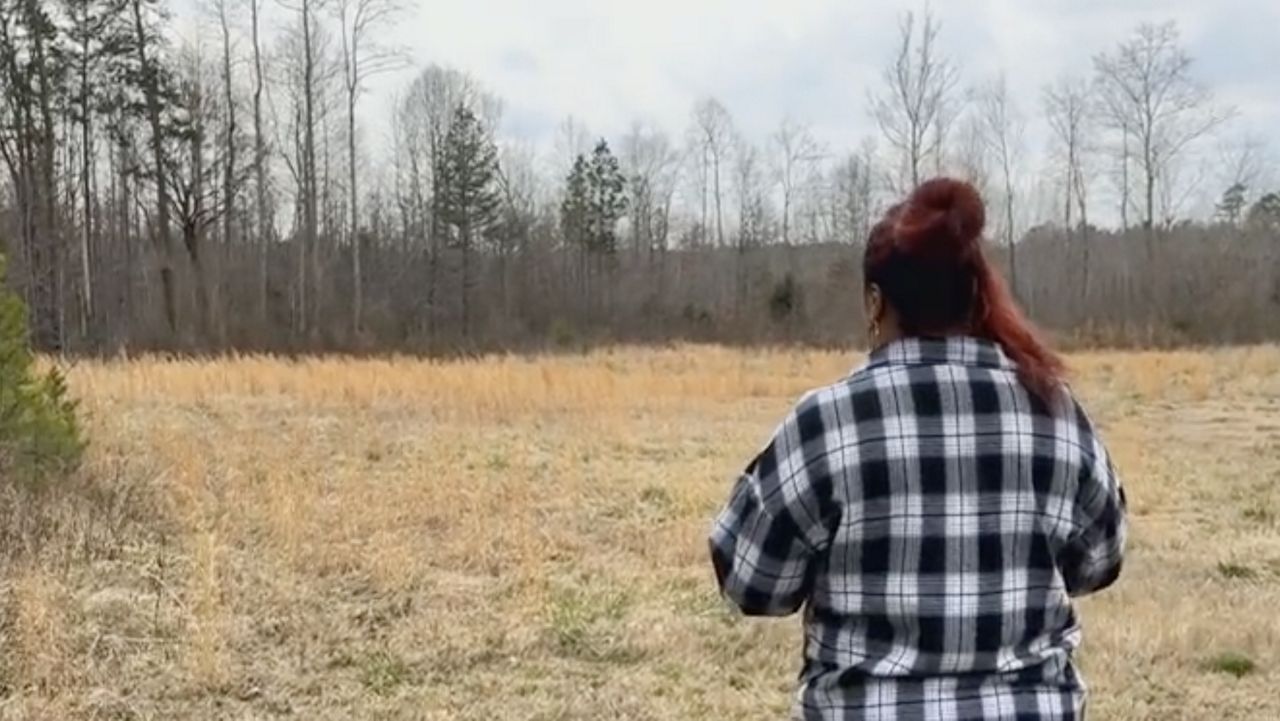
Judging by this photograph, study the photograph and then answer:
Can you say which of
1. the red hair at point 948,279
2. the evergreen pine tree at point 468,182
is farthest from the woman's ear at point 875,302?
the evergreen pine tree at point 468,182

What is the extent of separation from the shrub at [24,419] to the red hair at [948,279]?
224 inches

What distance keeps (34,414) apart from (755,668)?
4.17 metres

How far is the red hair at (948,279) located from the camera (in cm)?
147

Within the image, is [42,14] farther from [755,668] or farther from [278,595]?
[755,668]

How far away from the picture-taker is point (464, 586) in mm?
5633

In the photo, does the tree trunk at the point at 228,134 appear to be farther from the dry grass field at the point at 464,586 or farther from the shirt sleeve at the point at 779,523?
the shirt sleeve at the point at 779,523

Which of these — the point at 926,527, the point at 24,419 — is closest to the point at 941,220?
the point at 926,527

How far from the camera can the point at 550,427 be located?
12.8 meters

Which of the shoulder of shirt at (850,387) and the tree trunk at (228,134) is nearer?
the shoulder of shirt at (850,387)

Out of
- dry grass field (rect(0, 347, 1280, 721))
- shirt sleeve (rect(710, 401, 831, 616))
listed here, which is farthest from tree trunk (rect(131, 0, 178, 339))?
shirt sleeve (rect(710, 401, 831, 616))

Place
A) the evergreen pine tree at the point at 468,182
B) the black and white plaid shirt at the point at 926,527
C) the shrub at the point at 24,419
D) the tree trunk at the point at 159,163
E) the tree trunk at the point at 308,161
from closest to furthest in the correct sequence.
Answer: the black and white plaid shirt at the point at 926,527, the shrub at the point at 24,419, the tree trunk at the point at 159,163, the tree trunk at the point at 308,161, the evergreen pine tree at the point at 468,182

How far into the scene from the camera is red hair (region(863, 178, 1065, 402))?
1471mm

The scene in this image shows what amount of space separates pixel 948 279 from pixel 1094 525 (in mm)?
389

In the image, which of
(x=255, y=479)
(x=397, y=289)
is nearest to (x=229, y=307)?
(x=397, y=289)
